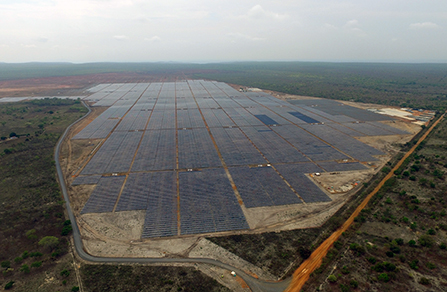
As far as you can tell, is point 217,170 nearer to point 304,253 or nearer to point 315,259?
point 304,253

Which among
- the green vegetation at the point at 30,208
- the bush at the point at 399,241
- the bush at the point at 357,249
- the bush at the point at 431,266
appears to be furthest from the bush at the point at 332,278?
the green vegetation at the point at 30,208

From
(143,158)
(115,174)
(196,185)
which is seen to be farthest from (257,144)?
(115,174)

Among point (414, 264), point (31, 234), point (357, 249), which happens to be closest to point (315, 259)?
point (357, 249)

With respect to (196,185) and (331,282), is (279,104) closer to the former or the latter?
(196,185)

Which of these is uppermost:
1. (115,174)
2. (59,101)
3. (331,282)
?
(59,101)

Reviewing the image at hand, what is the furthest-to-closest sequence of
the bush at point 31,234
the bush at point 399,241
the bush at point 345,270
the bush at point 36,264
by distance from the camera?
the bush at point 31,234, the bush at point 399,241, the bush at point 36,264, the bush at point 345,270

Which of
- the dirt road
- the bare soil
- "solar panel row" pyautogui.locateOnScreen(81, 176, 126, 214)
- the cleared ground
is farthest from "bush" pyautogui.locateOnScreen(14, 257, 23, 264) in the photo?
the dirt road

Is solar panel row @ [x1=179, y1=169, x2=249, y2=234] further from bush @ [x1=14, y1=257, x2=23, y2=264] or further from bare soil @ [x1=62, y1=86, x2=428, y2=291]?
bush @ [x1=14, y1=257, x2=23, y2=264]

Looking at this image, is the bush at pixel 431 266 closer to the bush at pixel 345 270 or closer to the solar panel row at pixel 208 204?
the bush at pixel 345 270
